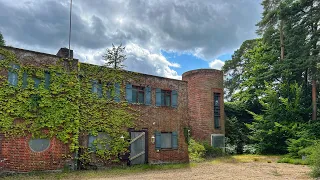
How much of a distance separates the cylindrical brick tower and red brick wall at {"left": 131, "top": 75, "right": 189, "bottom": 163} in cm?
428

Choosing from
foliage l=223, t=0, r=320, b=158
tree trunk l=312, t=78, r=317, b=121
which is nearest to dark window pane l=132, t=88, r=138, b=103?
foliage l=223, t=0, r=320, b=158

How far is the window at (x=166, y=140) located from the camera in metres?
15.4

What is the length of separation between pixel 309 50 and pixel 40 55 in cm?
1910

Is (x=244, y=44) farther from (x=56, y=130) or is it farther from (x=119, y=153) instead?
(x=56, y=130)

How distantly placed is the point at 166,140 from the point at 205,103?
6388 mm

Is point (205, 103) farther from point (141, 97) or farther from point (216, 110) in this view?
point (141, 97)

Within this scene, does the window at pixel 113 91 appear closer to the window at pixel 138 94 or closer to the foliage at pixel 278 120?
the window at pixel 138 94

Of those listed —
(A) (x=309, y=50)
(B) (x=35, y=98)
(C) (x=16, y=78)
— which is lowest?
(B) (x=35, y=98)

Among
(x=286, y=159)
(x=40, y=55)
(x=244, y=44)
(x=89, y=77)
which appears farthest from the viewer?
(x=244, y=44)

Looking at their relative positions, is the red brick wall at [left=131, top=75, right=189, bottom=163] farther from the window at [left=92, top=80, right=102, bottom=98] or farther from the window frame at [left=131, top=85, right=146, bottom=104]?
the window at [left=92, top=80, right=102, bottom=98]

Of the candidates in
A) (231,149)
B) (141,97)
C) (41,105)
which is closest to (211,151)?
(231,149)

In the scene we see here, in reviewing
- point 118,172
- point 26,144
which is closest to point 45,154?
point 26,144

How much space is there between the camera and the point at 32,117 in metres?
11.5

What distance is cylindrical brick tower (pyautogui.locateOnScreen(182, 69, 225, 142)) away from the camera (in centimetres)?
2088
